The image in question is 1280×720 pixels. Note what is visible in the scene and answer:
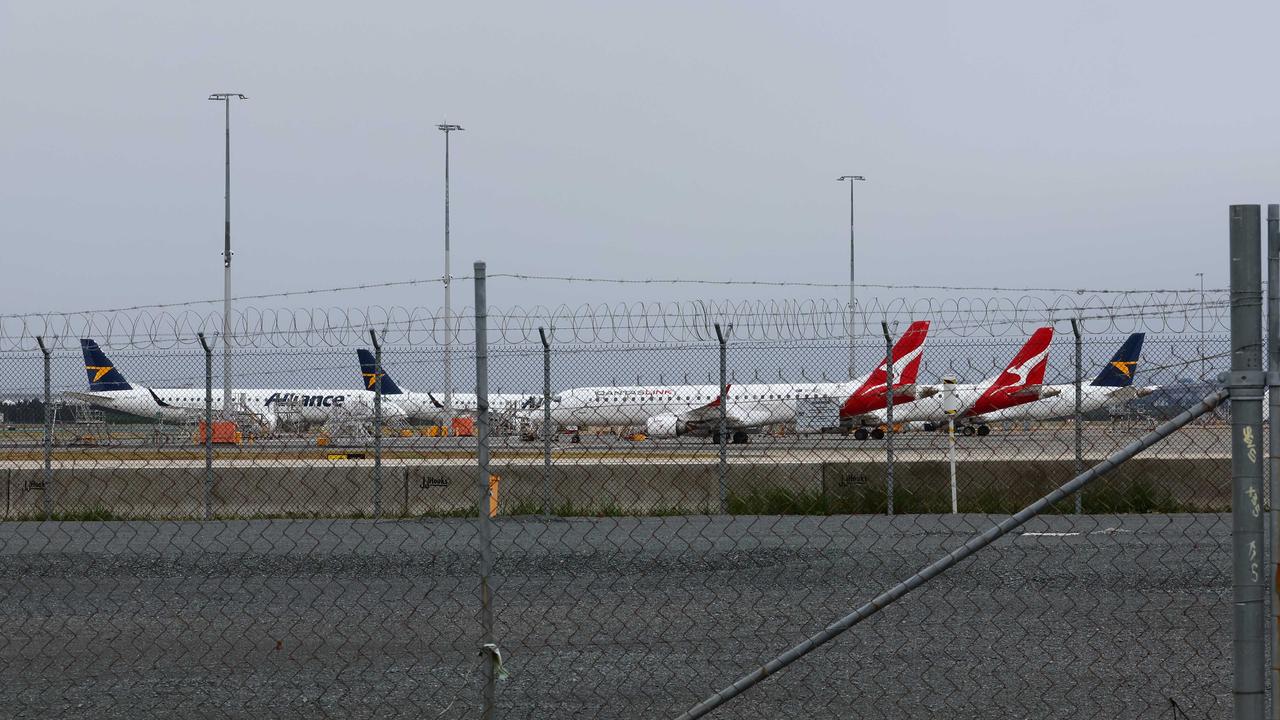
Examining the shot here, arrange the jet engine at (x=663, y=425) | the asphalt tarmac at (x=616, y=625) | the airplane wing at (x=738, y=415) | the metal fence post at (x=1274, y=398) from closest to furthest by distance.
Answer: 1. the metal fence post at (x=1274, y=398)
2. the asphalt tarmac at (x=616, y=625)
3. the jet engine at (x=663, y=425)
4. the airplane wing at (x=738, y=415)

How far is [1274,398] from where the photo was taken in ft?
13.4

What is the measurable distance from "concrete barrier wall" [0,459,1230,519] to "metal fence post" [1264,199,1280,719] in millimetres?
11484

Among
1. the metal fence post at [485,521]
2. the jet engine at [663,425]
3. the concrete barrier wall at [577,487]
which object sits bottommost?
the jet engine at [663,425]

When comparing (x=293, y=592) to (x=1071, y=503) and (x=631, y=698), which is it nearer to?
(x=631, y=698)

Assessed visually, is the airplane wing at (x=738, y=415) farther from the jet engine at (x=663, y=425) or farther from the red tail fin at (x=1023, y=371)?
the red tail fin at (x=1023, y=371)

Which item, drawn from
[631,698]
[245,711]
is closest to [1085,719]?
[631,698]

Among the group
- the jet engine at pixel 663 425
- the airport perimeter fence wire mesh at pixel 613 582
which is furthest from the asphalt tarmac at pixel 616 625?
the jet engine at pixel 663 425

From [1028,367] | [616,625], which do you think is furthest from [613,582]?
[1028,367]

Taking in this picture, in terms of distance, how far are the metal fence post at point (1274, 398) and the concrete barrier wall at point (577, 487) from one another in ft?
37.7

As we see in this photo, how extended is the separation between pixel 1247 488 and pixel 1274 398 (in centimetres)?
30

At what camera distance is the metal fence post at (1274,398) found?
13.1 ft

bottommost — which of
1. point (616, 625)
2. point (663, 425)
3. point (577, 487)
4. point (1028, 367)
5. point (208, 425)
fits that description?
point (663, 425)

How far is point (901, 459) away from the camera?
16500 mm

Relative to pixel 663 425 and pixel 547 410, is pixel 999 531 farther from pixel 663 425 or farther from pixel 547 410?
pixel 663 425
